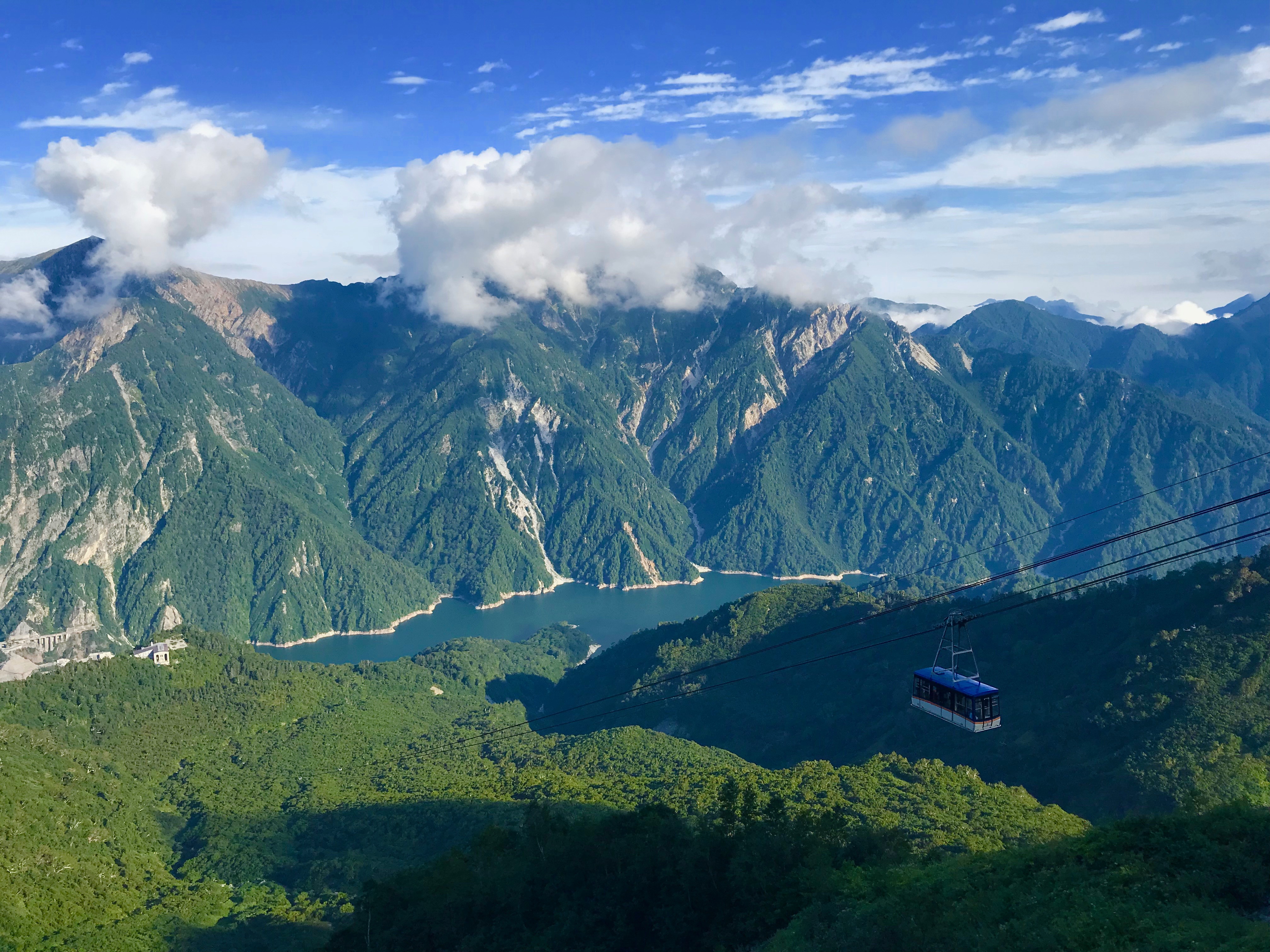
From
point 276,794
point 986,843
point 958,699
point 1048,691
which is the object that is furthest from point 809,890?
point 276,794

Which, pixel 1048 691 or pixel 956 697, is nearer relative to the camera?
pixel 956 697

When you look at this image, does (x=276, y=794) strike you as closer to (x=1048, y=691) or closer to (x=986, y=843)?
(x=986, y=843)

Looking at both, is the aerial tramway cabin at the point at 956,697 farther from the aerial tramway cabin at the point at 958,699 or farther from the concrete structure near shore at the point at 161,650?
the concrete structure near shore at the point at 161,650

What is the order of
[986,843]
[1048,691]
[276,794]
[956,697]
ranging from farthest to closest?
[276,794] < [1048,691] < [986,843] < [956,697]

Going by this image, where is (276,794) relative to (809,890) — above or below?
below

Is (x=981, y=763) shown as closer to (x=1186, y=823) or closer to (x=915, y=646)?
(x=915, y=646)

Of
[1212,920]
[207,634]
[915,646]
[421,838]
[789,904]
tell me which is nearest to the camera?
[1212,920]

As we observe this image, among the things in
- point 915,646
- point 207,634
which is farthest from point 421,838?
point 207,634
